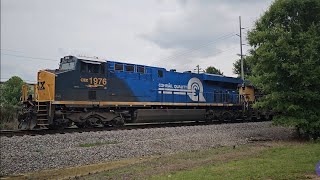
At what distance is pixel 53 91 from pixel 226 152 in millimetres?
9450

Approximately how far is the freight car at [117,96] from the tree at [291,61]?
732 cm

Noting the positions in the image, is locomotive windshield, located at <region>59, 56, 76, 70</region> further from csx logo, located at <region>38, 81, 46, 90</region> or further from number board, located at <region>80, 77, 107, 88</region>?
csx logo, located at <region>38, 81, 46, 90</region>

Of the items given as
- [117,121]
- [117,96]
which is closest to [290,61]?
[117,96]

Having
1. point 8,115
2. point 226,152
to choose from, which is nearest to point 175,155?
point 226,152

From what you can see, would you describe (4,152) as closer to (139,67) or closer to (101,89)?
(101,89)

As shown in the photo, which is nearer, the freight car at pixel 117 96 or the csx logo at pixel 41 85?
the freight car at pixel 117 96

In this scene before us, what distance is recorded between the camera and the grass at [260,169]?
7.51m

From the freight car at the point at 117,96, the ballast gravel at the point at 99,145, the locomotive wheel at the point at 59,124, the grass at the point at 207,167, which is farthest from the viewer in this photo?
the freight car at the point at 117,96

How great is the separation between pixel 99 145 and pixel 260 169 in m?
6.18

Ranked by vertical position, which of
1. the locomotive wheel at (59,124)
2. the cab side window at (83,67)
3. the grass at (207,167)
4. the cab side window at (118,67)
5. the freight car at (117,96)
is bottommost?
the grass at (207,167)

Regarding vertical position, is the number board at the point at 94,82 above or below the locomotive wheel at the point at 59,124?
above

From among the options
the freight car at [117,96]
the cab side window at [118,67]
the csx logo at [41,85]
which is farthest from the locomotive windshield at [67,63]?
the cab side window at [118,67]

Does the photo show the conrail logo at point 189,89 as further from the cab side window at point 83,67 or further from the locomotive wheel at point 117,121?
the cab side window at point 83,67

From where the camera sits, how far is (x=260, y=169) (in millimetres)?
8125
